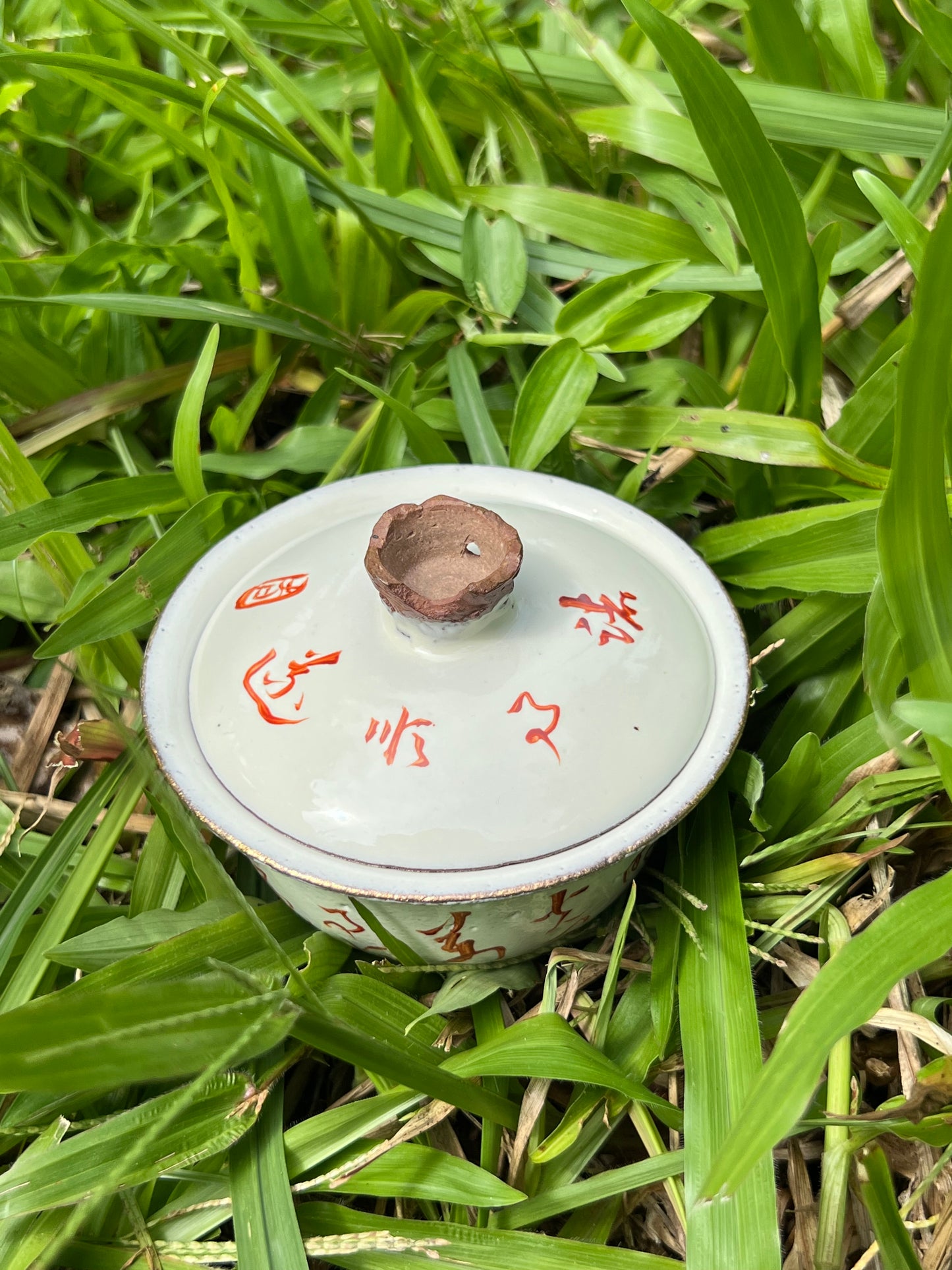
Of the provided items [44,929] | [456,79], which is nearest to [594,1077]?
[44,929]

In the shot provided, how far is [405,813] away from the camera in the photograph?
0.89 m

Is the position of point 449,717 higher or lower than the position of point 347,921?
higher

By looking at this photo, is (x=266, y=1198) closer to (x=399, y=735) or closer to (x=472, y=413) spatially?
(x=399, y=735)

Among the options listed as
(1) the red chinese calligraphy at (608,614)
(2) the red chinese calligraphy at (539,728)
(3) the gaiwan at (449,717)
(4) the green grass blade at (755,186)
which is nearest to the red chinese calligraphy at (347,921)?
(3) the gaiwan at (449,717)

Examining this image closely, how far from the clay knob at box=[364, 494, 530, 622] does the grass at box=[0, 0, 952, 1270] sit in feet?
0.87

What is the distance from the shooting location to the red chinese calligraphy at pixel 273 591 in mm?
1036

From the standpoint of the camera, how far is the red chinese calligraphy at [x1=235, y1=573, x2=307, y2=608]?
1.04 m

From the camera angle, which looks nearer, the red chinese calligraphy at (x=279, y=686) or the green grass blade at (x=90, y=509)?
the red chinese calligraphy at (x=279, y=686)

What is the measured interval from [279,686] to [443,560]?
190mm

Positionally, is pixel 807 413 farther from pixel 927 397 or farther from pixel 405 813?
pixel 405 813

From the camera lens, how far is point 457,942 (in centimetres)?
97

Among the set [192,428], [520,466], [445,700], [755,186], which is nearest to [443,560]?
[445,700]

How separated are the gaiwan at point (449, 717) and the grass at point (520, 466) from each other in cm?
9

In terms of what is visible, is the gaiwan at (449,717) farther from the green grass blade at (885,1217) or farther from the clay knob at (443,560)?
the green grass blade at (885,1217)
